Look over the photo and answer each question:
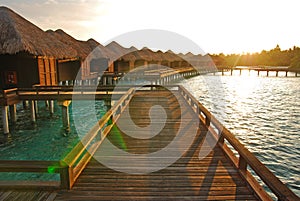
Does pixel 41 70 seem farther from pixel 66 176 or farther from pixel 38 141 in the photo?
pixel 66 176

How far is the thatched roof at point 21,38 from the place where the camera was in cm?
1542

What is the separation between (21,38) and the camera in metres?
15.8

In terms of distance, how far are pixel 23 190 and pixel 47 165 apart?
72cm

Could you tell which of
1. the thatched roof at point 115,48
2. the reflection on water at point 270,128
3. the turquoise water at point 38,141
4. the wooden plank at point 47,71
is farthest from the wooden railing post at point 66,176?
the thatched roof at point 115,48

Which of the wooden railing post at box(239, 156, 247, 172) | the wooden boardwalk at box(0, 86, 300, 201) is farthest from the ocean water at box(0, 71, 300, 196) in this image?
the wooden railing post at box(239, 156, 247, 172)

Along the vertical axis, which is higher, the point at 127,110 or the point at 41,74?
the point at 41,74

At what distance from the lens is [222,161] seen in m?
5.30

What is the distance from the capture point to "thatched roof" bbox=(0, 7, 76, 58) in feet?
50.6

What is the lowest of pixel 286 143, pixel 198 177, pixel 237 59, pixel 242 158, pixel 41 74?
pixel 286 143

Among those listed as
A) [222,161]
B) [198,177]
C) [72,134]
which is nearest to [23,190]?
[198,177]

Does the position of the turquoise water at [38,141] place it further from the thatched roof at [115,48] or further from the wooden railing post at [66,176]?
the thatched roof at [115,48]

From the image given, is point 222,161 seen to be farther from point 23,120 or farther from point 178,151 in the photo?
point 23,120

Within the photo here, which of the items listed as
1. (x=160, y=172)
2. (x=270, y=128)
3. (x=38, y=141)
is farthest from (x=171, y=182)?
(x=270, y=128)

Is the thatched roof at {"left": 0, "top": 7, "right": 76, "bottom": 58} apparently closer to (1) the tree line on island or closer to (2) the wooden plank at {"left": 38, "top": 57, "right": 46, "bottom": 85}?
(2) the wooden plank at {"left": 38, "top": 57, "right": 46, "bottom": 85}
